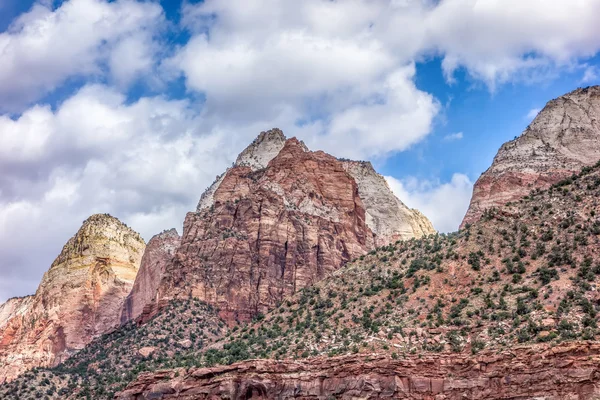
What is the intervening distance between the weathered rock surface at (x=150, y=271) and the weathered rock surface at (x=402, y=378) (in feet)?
211

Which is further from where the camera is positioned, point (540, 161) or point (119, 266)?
point (119, 266)

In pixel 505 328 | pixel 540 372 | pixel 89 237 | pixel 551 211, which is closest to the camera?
pixel 540 372

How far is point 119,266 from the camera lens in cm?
15688

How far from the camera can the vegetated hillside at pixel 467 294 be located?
63.6 m

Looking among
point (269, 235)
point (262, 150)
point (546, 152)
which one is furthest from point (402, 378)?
point (262, 150)

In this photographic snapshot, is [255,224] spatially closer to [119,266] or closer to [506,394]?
[119,266]

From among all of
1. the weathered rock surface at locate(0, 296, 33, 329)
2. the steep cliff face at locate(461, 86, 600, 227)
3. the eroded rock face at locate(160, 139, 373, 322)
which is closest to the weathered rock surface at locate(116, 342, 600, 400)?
the eroded rock face at locate(160, 139, 373, 322)

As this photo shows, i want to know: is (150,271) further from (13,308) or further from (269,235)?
(13,308)

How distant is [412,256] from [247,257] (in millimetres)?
31679

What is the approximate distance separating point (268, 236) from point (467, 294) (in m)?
46.1

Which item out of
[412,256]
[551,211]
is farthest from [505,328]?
[412,256]

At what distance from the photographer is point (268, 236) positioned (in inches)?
4505

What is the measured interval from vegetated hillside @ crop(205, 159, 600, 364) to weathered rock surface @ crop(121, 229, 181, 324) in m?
52.0

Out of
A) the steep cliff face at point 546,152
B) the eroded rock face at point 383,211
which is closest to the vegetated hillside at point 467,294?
the steep cliff face at point 546,152
